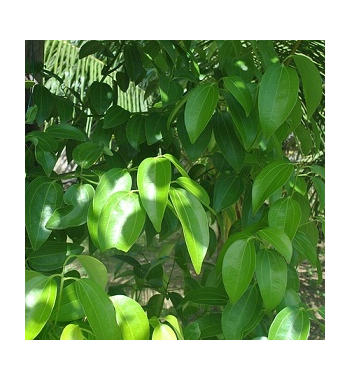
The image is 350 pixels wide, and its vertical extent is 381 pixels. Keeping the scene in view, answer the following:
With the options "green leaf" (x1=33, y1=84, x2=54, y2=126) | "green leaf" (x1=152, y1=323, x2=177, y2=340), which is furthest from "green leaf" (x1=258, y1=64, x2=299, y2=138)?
"green leaf" (x1=33, y1=84, x2=54, y2=126)

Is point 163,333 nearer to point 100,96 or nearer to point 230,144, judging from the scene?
point 230,144

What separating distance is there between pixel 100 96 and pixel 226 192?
250mm

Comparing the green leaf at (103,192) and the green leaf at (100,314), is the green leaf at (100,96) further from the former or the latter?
the green leaf at (100,314)

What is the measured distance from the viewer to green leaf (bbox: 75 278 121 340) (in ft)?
1.36

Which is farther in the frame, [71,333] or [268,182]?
[268,182]

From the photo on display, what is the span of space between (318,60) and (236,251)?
2.94 ft

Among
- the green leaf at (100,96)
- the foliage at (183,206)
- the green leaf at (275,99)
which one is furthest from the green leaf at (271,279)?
the green leaf at (100,96)

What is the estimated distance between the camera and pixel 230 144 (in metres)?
0.62

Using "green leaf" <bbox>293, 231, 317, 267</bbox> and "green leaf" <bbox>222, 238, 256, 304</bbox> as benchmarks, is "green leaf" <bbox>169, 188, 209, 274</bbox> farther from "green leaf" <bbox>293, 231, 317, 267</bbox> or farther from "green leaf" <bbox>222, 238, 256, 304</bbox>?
"green leaf" <bbox>293, 231, 317, 267</bbox>

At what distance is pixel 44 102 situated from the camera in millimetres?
743

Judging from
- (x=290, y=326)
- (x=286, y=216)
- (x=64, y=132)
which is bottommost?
(x=290, y=326)

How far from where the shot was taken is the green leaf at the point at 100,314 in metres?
0.41

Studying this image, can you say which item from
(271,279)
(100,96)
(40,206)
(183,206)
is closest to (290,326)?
(271,279)
